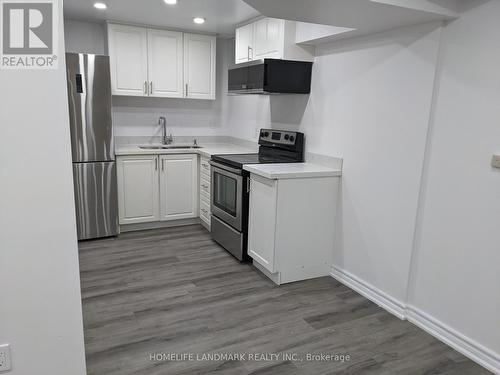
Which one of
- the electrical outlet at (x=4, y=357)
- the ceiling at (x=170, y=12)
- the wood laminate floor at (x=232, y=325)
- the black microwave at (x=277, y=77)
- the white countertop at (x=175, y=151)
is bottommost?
the wood laminate floor at (x=232, y=325)

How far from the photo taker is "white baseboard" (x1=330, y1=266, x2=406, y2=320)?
Result: 8.86 ft

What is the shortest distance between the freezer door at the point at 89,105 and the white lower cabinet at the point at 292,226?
173cm

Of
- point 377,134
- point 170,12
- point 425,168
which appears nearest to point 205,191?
point 170,12

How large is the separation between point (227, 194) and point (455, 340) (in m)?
2.20

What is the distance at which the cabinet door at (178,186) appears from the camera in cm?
439

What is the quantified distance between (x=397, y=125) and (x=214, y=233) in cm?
220

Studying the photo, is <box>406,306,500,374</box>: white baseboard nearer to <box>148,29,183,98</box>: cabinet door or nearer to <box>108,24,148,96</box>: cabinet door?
<box>148,29,183,98</box>: cabinet door

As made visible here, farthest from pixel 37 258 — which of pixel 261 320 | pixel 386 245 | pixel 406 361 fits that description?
pixel 386 245

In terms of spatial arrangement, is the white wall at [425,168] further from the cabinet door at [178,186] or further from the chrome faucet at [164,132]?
the chrome faucet at [164,132]

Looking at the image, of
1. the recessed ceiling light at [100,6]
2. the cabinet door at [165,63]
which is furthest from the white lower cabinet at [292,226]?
the recessed ceiling light at [100,6]

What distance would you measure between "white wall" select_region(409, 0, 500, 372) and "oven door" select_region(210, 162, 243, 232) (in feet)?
5.16

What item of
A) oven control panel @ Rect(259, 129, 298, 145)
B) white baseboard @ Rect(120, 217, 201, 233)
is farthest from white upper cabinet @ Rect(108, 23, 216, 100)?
white baseboard @ Rect(120, 217, 201, 233)

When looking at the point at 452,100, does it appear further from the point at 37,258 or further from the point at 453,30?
the point at 37,258

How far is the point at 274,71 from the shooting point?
3332 millimetres
